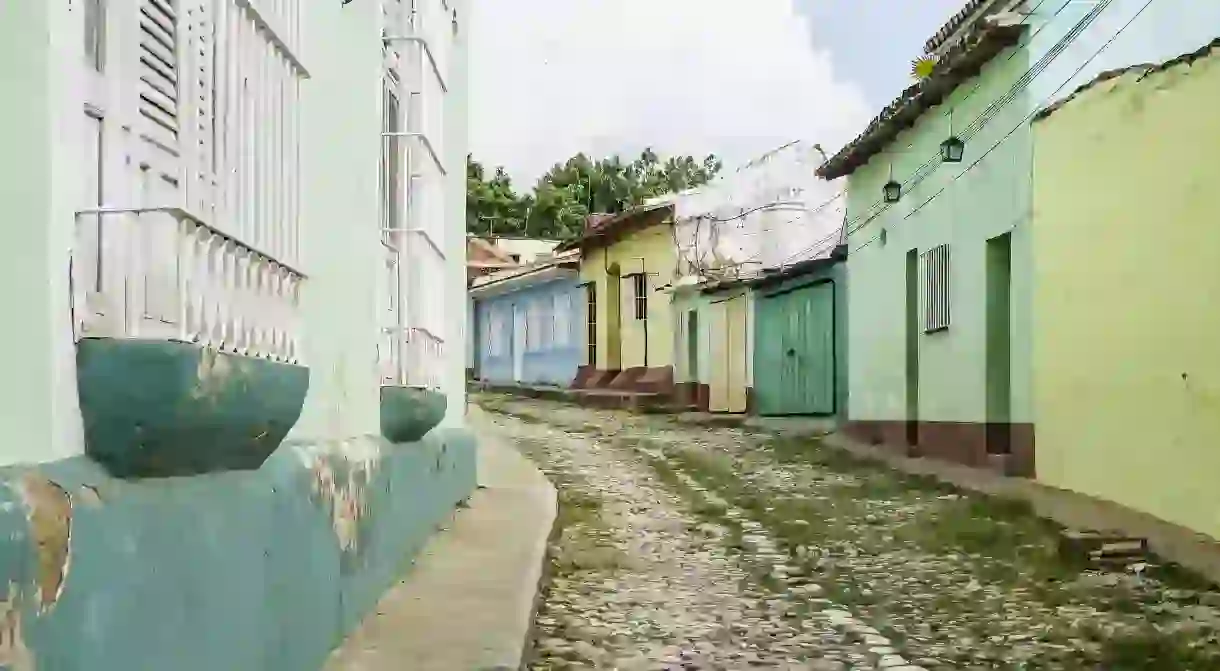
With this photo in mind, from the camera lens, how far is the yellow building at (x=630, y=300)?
27.2 m

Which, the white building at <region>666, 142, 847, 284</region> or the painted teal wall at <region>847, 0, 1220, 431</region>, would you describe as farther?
the white building at <region>666, 142, 847, 284</region>

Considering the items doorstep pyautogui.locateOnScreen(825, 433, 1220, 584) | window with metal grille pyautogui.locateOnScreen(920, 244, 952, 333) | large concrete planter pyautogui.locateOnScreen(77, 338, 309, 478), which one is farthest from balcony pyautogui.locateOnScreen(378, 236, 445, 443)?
window with metal grille pyautogui.locateOnScreen(920, 244, 952, 333)

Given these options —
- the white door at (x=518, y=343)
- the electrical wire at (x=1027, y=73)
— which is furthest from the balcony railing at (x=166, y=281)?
Answer: the white door at (x=518, y=343)

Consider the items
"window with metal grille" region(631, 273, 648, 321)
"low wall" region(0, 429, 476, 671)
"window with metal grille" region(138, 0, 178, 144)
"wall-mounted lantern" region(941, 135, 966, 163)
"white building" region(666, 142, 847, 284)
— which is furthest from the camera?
"window with metal grille" region(631, 273, 648, 321)

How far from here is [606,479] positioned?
12.8 meters

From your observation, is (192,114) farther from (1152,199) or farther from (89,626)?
(1152,199)

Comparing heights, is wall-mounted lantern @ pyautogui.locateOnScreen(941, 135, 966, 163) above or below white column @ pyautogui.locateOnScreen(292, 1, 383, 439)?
above

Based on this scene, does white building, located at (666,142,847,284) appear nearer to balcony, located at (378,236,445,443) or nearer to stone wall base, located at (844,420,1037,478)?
stone wall base, located at (844,420,1037,478)

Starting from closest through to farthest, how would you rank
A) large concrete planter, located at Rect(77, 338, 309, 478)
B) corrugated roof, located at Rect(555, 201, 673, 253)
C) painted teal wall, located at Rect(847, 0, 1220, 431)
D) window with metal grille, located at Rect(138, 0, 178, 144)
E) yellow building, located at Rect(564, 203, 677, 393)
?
1. large concrete planter, located at Rect(77, 338, 309, 478)
2. window with metal grille, located at Rect(138, 0, 178, 144)
3. painted teal wall, located at Rect(847, 0, 1220, 431)
4. corrugated roof, located at Rect(555, 201, 673, 253)
5. yellow building, located at Rect(564, 203, 677, 393)

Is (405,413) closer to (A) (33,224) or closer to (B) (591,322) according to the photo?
(A) (33,224)

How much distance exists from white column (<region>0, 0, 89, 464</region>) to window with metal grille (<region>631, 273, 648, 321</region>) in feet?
85.0

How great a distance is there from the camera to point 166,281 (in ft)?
9.43

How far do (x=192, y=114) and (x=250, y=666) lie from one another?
1421mm

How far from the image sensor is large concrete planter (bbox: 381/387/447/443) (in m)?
6.35
